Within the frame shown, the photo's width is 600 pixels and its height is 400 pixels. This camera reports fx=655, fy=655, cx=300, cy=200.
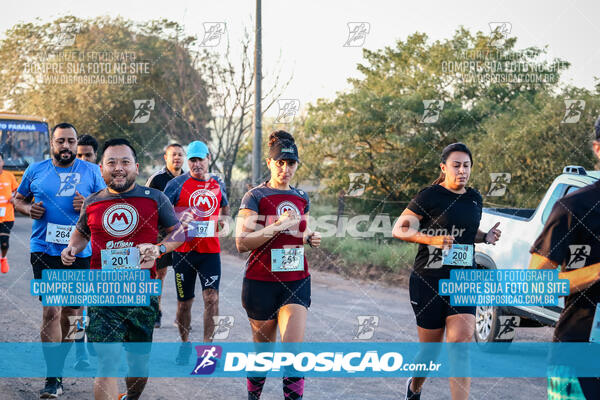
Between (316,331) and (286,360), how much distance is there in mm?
3703

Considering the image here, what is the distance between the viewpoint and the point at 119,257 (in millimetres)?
4621

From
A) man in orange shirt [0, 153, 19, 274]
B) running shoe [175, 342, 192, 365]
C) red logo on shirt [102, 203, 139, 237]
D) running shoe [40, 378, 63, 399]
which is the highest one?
red logo on shirt [102, 203, 139, 237]

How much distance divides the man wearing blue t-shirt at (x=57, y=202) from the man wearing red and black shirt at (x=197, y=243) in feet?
3.60

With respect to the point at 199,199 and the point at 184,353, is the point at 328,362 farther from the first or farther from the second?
the point at 199,199

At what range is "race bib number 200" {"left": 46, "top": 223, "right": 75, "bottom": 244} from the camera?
586 cm


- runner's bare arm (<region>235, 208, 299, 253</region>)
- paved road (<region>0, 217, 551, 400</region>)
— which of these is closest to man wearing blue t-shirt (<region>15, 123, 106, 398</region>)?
paved road (<region>0, 217, 551, 400</region>)

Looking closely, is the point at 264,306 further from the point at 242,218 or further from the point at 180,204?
the point at 180,204

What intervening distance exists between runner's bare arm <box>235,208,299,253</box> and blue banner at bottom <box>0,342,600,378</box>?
769 mm

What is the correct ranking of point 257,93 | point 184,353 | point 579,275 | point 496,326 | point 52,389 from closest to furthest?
point 579,275, point 52,389, point 184,353, point 496,326, point 257,93

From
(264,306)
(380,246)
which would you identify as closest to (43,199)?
(264,306)

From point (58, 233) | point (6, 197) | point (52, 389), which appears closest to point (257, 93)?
point (6, 197)

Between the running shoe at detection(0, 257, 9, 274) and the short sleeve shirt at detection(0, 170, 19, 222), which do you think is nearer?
the running shoe at detection(0, 257, 9, 274)

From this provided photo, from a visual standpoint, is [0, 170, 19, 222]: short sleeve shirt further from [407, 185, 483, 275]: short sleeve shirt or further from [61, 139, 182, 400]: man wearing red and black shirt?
[407, 185, 483, 275]: short sleeve shirt

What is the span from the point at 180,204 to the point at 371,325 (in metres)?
3.13
